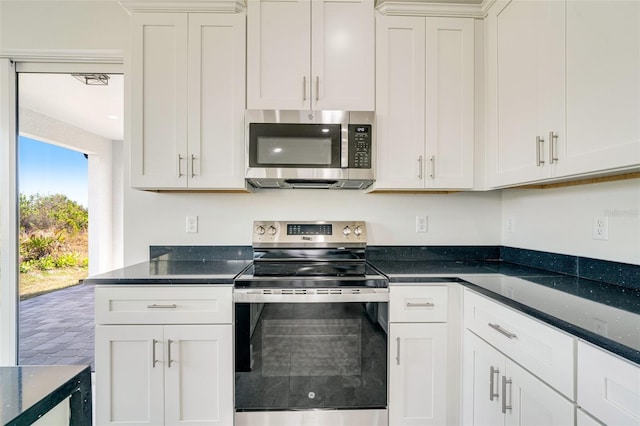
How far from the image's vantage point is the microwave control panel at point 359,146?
1.80 metres

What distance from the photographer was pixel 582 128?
1.21 meters

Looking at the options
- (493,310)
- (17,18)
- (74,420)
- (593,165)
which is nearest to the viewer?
(74,420)

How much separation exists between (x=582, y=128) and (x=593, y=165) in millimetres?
164

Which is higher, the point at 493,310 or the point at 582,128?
the point at 582,128

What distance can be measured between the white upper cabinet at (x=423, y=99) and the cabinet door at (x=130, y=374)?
151cm

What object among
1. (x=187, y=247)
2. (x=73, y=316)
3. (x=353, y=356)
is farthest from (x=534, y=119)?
(x=73, y=316)

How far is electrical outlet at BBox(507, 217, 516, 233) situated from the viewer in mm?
2074

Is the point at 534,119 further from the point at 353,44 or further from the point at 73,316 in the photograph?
the point at 73,316

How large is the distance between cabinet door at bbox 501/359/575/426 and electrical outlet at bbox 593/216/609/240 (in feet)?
2.55

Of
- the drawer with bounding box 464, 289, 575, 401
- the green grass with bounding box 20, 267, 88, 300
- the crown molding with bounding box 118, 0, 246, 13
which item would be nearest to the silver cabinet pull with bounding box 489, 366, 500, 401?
the drawer with bounding box 464, 289, 575, 401

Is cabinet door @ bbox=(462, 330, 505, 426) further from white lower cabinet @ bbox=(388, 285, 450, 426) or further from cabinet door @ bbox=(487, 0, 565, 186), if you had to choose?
cabinet door @ bbox=(487, 0, 565, 186)

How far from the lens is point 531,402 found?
109cm

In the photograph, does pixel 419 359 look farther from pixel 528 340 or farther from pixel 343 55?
pixel 343 55

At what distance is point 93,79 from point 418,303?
2557 millimetres
